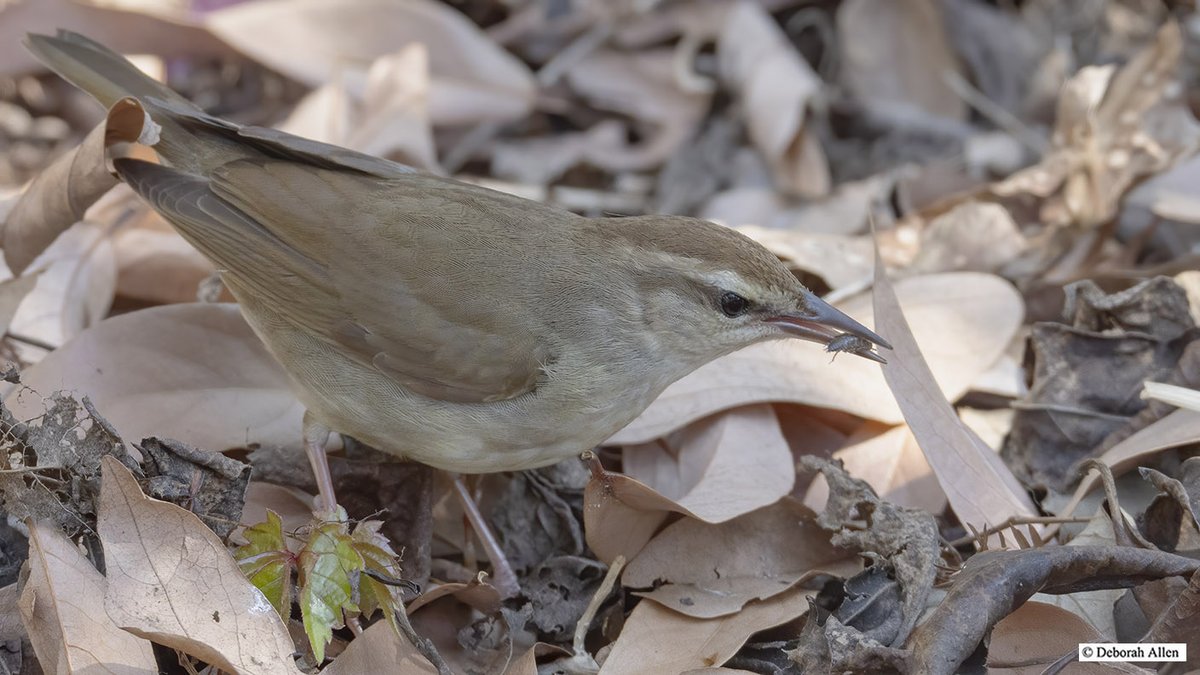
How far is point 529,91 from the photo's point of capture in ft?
22.9

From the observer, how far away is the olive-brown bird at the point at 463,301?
3832 millimetres

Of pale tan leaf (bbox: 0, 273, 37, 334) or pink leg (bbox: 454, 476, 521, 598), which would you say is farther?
pale tan leaf (bbox: 0, 273, 37, 334)

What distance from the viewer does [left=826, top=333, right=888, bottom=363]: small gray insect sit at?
3799 mm

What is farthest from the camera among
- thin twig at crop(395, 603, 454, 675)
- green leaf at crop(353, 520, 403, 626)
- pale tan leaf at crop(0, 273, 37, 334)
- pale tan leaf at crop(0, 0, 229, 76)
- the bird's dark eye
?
pale tan leaf at crop(0, 0, 229, 76)

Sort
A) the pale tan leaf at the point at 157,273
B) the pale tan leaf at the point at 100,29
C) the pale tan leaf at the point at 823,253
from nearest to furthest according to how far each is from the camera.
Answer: the pale tan leaf at the point at 157,273, the pale tan leaf at the point at 823,253, the pale tan leaf at the point at 100,29

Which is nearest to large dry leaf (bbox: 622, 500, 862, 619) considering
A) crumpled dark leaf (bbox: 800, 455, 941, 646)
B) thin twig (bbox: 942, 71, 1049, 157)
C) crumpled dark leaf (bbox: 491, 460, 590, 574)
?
crumpled dark leaf (bbox: 800, 455, 941, 646)

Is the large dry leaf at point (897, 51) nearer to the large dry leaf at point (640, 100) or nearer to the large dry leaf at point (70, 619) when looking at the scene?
the large dry leaf at point (640, 100)

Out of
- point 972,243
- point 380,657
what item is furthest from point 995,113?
point 380,657

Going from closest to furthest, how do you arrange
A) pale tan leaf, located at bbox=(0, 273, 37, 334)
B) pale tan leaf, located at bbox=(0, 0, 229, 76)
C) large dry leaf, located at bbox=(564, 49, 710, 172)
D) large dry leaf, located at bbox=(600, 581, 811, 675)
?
large dry leaf, located at bbox=(600, 581, 811, 675) < pale tan leaf, located at bbox=(0, 273, 37, 334) < pale tan leaf, located at bbox=(0, 0, 229, 76) < large dry leaf, located at bbox=(564, 49, 710, 172)

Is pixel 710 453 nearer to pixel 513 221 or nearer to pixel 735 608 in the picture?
pixel 735 608

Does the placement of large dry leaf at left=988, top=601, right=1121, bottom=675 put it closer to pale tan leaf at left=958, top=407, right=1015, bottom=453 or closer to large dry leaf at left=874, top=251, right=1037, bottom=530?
large dry leaf at left=874, top=251, right=1037, bottom=530

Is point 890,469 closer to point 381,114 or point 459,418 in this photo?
point 459,418

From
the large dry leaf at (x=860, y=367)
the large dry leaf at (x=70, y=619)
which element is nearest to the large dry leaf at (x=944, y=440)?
the large dry leaf at (x=860, y=367)

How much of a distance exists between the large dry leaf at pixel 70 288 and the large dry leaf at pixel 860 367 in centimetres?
213
